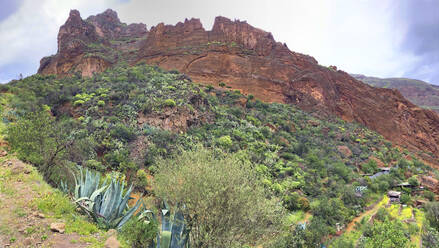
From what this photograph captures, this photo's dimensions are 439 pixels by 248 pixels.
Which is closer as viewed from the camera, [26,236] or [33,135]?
[26,236]

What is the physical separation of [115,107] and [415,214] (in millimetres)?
24051

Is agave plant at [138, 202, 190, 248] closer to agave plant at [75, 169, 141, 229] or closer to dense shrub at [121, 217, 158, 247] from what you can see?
dense shrub at [121, 217, 158, 247]

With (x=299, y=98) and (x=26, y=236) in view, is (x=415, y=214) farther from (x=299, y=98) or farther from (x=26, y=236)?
(x=299, y=98)

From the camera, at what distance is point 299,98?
3797cm

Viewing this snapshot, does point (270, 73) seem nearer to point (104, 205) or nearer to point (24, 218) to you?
point (104, 205)

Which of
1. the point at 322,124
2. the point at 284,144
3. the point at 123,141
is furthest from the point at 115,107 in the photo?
the point at 322,124

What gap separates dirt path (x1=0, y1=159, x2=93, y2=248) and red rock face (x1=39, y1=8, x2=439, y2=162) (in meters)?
32.1

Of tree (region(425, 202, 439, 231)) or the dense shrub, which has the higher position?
the dense shrub

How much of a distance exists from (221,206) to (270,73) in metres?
36.4

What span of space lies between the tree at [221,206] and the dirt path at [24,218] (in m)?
2.60

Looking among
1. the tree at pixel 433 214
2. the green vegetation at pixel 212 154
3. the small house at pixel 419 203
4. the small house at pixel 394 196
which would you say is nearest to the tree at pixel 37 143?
the green vegetation at pixel 212 154

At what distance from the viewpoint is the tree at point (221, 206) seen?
5.96 m

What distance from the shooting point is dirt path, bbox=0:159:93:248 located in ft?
15.2

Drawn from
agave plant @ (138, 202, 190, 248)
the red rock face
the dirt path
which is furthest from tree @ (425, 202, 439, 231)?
the red rock face
